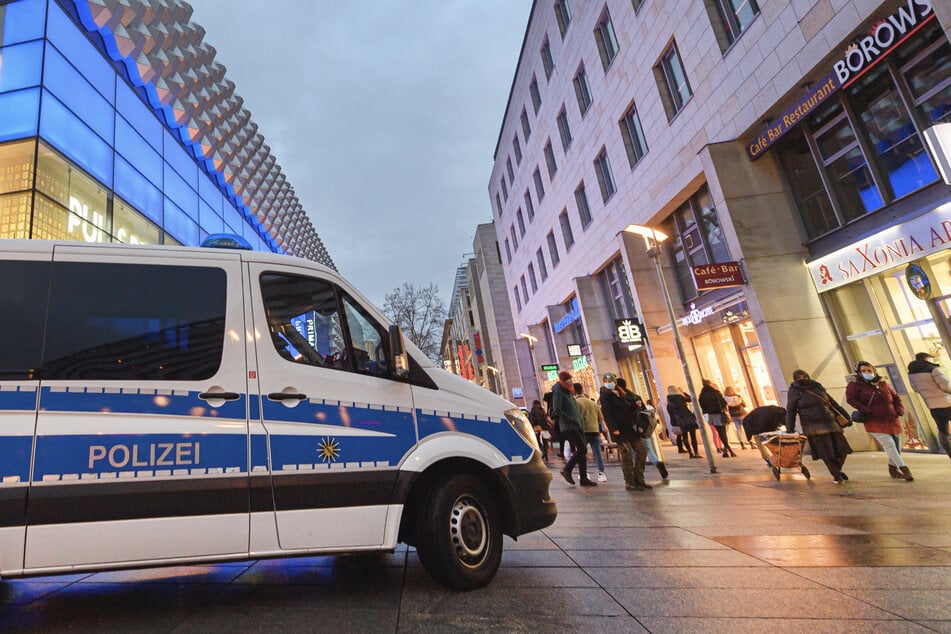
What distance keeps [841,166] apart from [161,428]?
13253 millimetres

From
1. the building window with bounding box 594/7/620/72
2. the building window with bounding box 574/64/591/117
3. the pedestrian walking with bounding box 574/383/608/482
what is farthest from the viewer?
the building window with bounding box 574/64/591/117

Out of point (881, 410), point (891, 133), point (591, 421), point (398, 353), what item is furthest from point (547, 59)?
point (398, 353)

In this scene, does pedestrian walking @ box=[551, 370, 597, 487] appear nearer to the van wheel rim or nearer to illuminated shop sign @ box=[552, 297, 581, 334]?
the van wheel rim

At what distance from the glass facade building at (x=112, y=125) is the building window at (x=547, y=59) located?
15768mm

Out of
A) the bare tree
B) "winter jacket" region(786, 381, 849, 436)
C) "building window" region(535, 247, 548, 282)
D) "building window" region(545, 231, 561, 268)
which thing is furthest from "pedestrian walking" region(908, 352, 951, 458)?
the bare tree

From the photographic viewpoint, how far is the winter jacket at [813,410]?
7820 millimetres

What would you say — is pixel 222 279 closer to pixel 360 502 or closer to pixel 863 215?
pixel 360 502

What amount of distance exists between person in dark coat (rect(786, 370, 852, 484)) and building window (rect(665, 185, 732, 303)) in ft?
18.5

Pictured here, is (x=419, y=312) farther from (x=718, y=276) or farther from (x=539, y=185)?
(x=718, y=276)

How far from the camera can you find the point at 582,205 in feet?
70.7

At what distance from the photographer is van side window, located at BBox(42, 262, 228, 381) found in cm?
297

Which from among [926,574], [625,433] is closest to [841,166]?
[625,433]

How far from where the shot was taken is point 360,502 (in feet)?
10.7

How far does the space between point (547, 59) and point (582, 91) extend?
4812 millimetres
